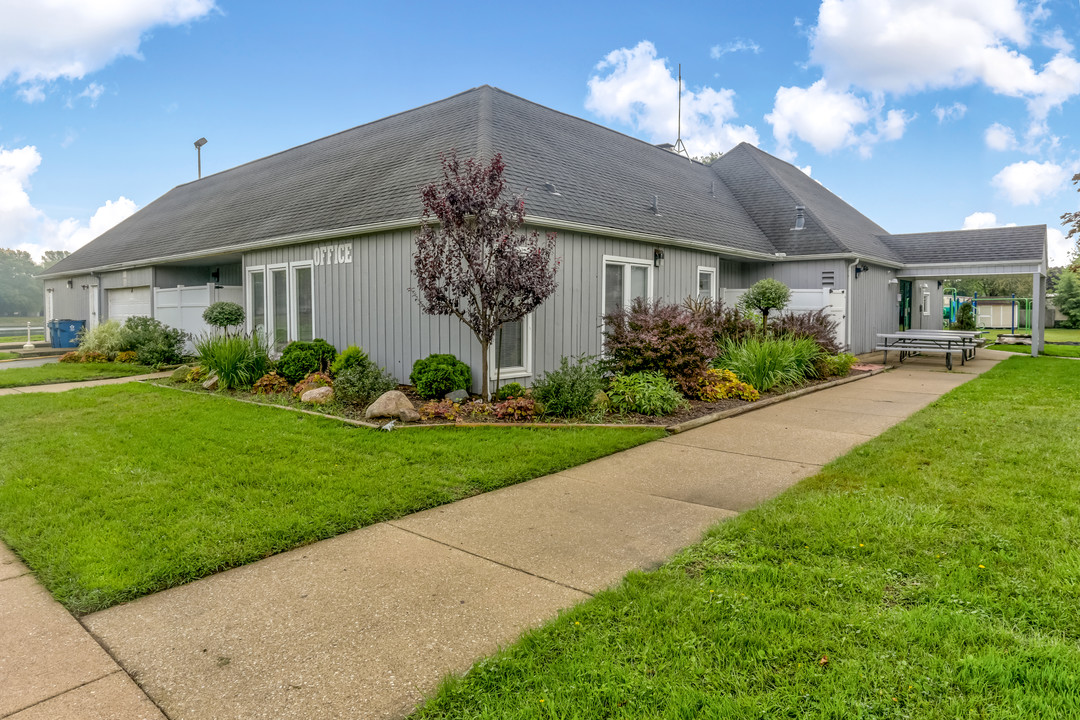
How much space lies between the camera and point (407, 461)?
5.88m

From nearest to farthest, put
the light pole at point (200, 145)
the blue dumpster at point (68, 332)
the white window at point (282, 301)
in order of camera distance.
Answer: the white window at point (282, 301), the blue dumpster at point (68, 332), the light pole at point (200, 145)

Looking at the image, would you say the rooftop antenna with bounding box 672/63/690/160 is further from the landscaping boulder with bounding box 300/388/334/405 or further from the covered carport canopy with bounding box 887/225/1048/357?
the landscaping boulder with bounding box 300/388/334/405

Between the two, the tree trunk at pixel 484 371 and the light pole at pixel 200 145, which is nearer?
the tree trunk at pixel 484 371

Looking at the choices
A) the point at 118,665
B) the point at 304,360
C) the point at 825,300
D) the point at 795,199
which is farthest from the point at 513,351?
the point at 795,199

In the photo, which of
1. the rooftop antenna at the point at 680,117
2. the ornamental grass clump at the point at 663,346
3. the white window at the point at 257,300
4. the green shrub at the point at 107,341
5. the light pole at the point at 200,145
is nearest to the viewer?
the ornamental grass clump at the point at 663,346

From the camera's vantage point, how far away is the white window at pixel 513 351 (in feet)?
30.0

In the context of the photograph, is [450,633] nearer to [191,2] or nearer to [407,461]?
[407,461]

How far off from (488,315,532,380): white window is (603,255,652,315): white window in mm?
1905

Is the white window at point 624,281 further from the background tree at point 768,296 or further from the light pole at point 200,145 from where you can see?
the light pole at point 200,145

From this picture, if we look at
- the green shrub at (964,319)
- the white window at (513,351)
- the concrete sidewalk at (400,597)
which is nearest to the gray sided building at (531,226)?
the white window at (513,351)

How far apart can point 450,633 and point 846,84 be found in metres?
20.6

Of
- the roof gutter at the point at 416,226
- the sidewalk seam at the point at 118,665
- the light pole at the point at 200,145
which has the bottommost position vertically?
the sidewalk seam at the point at 118,665

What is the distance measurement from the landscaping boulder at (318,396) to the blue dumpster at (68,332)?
15.7 metres

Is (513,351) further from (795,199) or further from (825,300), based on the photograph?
(795,199)
